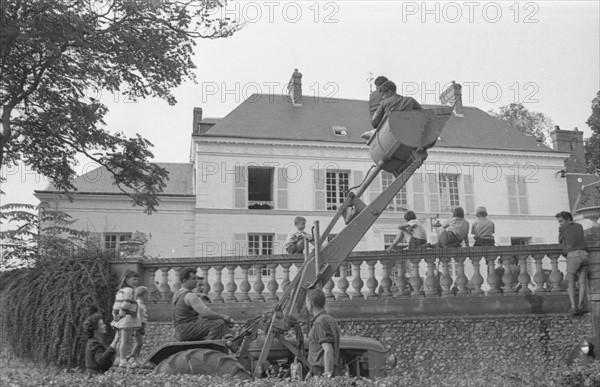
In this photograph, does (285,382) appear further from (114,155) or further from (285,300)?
(114,155)

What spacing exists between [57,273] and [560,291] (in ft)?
26.8

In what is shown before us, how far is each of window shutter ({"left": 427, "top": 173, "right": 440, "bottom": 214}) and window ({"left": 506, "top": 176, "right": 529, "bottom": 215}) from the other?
3.67m

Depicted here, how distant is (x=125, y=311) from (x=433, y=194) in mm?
23376

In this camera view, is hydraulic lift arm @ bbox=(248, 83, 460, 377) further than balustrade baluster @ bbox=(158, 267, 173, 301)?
No

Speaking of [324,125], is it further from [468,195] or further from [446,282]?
[446,282]

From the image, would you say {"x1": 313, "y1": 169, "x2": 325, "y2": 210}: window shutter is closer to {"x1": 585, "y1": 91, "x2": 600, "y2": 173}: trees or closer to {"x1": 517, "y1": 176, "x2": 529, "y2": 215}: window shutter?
{"x1": 517, "y1": 176, "x2": 529, "y2": 215}: window shutter

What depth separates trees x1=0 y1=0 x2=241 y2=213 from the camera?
1358cm

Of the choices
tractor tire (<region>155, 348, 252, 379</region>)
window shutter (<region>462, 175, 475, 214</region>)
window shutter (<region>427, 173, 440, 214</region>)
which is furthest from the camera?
window shutter (<region>462, 175, 475, 214</region>)

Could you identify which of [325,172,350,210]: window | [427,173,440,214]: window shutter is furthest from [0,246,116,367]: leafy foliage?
[427,173,440,214]: window shutter

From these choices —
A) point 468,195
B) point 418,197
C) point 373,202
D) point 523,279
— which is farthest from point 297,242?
point 468,195

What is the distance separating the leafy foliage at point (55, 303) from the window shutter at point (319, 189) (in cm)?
1913

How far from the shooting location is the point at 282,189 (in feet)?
96.4

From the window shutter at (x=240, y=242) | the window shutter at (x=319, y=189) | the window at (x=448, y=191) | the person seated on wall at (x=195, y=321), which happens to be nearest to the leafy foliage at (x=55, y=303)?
the person seated on wall at (x=195, y=321)

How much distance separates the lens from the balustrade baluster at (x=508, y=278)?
34.1 feet
